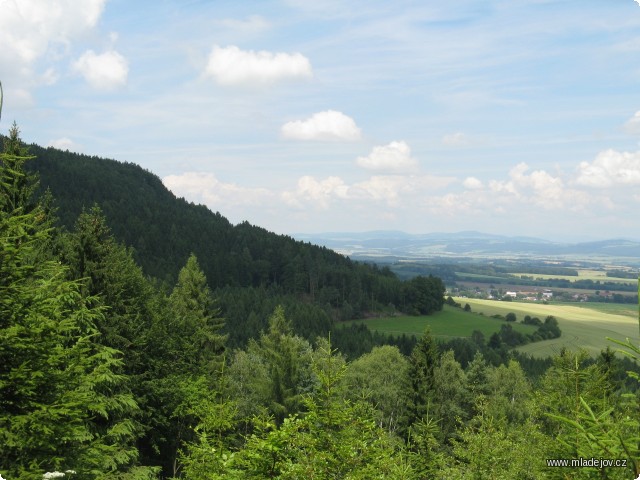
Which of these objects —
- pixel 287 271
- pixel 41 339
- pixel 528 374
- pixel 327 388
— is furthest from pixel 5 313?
pixel 287 271

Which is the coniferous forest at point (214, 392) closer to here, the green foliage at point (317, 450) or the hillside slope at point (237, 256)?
the green foliage at point (317, 450)

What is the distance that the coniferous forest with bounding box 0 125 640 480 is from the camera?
29.1 ft

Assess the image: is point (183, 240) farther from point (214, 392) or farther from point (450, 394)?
point (214, 392)

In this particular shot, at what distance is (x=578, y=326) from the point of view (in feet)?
451

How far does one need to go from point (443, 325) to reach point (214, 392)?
113 metres

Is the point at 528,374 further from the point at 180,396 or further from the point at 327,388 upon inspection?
the point at 327,388

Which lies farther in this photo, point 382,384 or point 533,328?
point 533,328

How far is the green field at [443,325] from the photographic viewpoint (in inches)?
4771

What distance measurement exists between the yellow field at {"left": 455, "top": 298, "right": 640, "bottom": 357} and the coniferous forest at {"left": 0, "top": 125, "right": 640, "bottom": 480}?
21.2m

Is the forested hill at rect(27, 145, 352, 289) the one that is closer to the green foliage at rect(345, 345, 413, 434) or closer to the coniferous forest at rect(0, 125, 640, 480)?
the coniferous forest at rect(0, 125, 640, 480)

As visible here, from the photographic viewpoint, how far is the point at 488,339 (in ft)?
381

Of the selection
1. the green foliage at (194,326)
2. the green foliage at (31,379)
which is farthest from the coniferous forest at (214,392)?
the green foliage at (194,326)

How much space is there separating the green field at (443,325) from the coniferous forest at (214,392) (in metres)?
19.9

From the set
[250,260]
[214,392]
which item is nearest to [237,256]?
[250,260]
